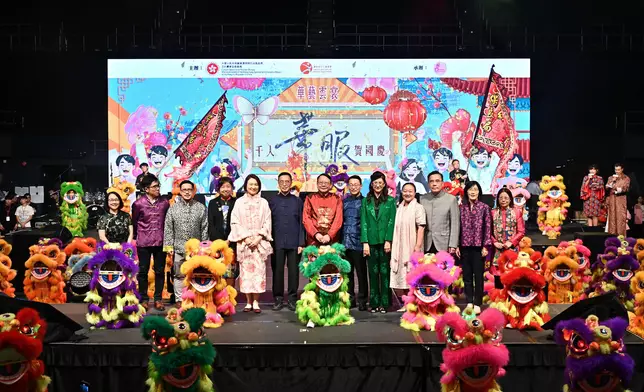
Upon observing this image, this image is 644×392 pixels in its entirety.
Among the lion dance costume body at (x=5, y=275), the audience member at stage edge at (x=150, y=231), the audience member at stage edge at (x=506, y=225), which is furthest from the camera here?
the audience member at stage edge at (x=506, y=225)

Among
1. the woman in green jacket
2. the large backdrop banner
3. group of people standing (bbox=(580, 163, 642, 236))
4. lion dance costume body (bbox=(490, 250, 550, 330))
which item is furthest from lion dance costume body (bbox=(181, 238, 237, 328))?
group of people standing (bbox=(580, 163, 642, 236))

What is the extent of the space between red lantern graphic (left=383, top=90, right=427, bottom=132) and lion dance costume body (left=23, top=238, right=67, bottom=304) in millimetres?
6179

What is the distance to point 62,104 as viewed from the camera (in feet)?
41.4

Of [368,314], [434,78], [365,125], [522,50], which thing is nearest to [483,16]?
[522,50]

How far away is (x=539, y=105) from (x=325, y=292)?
8.29m

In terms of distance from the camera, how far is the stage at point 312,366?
4930 millimetres

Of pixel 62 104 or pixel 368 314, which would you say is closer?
pixel 368 314

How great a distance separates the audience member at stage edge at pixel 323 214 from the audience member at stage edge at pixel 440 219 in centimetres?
88

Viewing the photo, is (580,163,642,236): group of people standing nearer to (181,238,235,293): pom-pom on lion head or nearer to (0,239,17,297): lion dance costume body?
(181,238,235,293): pom-pom on lion head

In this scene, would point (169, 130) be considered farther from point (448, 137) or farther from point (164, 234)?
point (164, 234)

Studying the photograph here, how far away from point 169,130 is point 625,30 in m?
8.33

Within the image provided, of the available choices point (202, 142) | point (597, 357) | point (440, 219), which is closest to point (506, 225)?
point (440, 219)

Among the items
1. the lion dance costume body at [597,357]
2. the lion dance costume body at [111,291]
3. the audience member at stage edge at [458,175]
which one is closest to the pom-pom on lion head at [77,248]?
the lion dance costume body at [111,291]

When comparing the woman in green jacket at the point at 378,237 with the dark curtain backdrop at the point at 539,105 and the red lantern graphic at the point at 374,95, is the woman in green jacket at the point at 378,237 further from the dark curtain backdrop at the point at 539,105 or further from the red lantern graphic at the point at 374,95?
the dark curtain backdrop at the point at 539,105
